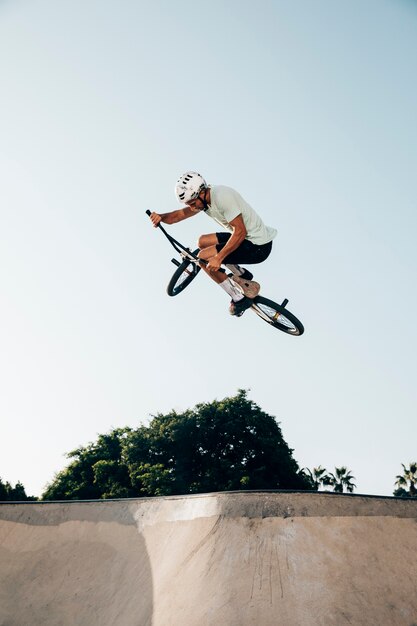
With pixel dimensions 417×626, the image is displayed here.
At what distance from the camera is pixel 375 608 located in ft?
17.4

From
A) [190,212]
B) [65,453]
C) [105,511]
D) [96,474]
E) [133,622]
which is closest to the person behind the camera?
[133,622]

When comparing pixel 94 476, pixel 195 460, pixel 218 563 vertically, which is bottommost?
pixel 218 563

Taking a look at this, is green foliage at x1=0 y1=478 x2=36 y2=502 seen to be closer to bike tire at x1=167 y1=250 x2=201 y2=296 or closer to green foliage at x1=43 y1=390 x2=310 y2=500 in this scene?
green foliage at x1=43 y1=390 x2=310 y2=500

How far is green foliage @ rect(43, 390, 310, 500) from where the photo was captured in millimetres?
27141

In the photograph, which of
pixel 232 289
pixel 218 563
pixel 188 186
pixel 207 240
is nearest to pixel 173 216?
pixel 207 240

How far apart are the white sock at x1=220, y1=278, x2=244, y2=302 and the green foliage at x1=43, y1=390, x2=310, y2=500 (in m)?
21.1

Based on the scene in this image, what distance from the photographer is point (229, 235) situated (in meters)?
6.57

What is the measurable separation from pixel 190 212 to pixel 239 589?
502 centimetres

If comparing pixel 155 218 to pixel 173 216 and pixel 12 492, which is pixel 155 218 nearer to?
pixel 173 216

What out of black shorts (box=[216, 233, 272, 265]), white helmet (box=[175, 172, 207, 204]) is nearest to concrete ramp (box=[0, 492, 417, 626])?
black shorts (box=[216, 233, 272, 265])

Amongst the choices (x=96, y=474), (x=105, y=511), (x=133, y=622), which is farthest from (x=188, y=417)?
(x=133, y=622)

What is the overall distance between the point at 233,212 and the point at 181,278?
209cm

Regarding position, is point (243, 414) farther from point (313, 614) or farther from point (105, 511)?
point (313, 614)

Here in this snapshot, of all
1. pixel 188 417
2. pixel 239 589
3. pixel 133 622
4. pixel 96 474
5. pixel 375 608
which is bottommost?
pixel 133 622
